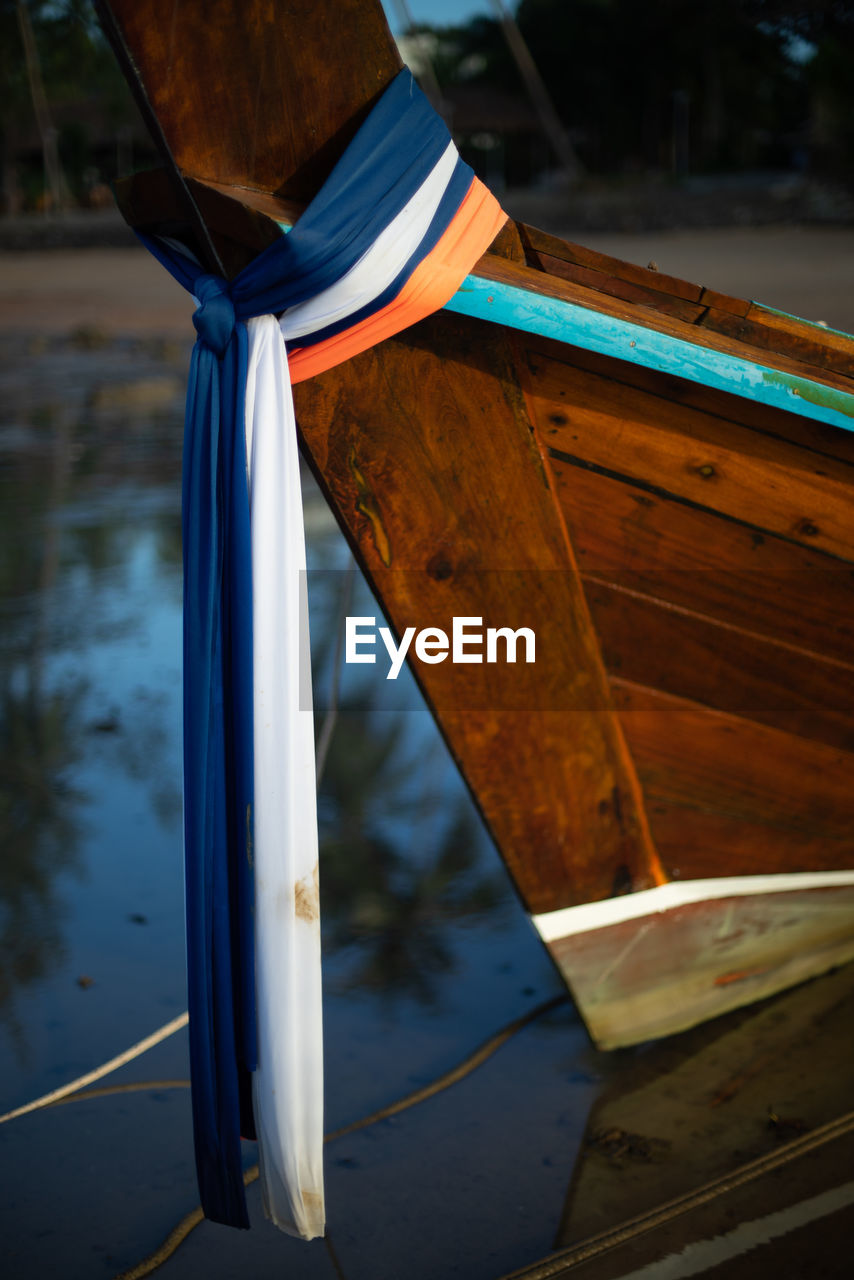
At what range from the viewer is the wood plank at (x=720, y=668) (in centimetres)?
208

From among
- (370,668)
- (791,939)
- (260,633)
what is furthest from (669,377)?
(370,668)

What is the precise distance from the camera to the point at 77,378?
1114 centimetres

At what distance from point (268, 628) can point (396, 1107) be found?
112 centimetres

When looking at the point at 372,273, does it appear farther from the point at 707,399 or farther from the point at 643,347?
the point at 707,399

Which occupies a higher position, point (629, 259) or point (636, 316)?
point (629, 259)

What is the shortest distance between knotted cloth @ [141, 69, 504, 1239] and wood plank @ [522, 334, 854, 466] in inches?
9.6

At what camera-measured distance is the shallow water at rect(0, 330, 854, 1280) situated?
1.92 m

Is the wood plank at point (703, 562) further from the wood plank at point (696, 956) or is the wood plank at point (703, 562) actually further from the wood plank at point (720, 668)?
the wood plank at point (696, 956)

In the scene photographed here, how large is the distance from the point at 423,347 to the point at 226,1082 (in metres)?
1.11

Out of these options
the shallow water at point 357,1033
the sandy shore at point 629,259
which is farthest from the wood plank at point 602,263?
the sandy shore at point 629,259

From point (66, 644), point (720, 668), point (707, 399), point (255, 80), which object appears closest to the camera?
point (255, 80)

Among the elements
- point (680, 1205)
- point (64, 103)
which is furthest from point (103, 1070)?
point (64, 103)

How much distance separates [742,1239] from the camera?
1802 millimetres

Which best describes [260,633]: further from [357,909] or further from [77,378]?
[77,378]
